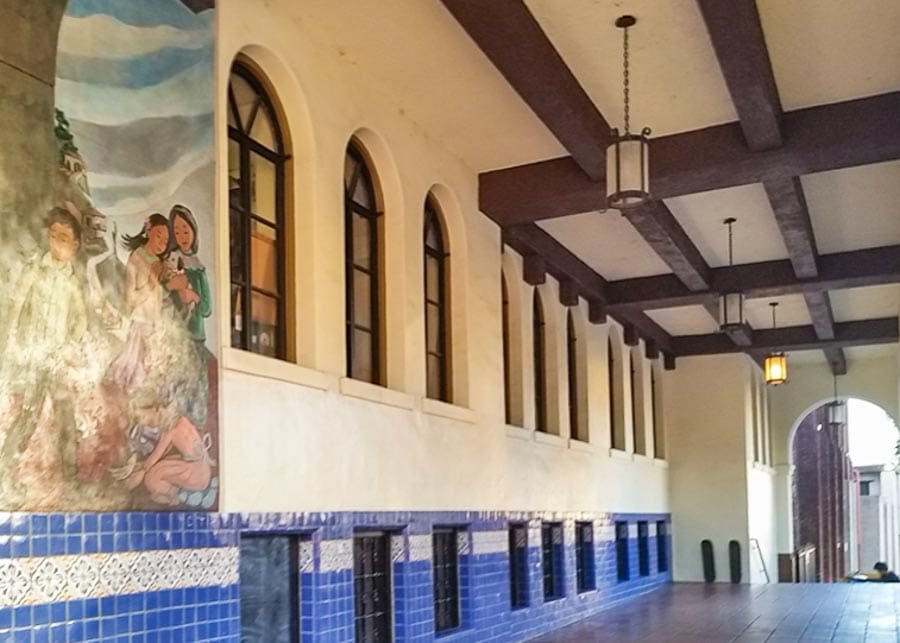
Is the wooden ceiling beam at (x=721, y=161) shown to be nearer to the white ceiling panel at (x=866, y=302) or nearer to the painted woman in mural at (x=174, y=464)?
the painted woman in mural at (x=174, y=464)

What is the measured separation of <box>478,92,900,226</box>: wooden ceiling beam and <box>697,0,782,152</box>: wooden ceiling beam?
0.67 ft

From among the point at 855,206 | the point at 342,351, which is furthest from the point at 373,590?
the point at 855,206

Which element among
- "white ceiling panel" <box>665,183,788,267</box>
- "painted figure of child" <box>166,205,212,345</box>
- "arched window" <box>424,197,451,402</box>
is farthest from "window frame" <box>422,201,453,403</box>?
"painted figure of child" <box>166,205,212,345</box>

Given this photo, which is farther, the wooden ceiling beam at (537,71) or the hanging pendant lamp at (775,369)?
the hanging pendant lamp at (775,369)

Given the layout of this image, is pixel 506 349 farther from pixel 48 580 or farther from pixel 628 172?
pixel 48 580

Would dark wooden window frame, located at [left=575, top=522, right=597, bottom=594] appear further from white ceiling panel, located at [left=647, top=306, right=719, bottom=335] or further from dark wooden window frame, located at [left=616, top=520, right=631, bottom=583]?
white ceiling panel, located at [left=647, top=306, right=719, bottom=335]

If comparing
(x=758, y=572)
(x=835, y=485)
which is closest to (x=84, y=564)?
(x=758, y=572)

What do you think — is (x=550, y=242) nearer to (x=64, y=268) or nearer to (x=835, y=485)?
(x=64, y=268)

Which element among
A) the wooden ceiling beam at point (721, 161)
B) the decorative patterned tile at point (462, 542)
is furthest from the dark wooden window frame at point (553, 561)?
the wooden ceiling beam at point (721, 161)

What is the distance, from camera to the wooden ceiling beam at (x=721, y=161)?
777 centimetres

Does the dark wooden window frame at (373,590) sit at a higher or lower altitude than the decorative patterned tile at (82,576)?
lower

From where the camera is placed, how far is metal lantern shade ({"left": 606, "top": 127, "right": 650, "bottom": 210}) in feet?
19.8

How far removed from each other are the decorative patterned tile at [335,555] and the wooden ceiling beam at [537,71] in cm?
327

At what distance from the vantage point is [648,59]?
704 cm
